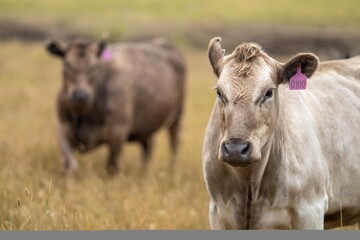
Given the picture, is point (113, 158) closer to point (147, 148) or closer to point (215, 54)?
point (147, 148)

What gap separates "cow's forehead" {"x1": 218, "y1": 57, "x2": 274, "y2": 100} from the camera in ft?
12.7

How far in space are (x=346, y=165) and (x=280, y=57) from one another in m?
9.55

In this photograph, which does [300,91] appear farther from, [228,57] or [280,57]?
[280,57]

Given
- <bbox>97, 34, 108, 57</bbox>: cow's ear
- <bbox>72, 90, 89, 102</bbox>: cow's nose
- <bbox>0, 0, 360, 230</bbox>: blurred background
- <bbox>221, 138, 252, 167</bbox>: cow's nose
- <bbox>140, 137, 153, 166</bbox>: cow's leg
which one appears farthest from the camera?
<bbox>140, 137, 153, 166</bbox>: cow's leg

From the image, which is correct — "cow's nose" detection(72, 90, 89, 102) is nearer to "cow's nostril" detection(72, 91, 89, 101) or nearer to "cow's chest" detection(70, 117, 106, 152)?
"cow's nostril" detection(72, 91, 89, 101)

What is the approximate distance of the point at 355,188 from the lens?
451cm

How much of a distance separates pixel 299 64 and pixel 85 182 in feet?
12.3

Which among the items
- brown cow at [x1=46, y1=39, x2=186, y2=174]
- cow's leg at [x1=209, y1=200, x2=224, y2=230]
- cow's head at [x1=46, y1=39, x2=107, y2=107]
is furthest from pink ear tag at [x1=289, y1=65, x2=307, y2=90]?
cow's head at [x1=46, y1=39, x2=107, y2=107]

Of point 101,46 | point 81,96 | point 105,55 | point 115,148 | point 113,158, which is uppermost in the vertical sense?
point 101,46

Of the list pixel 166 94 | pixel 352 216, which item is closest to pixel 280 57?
pixel 166 94

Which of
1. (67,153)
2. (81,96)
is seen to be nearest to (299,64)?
(81,96)

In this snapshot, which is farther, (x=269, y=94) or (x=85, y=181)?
(x=85, y=181)

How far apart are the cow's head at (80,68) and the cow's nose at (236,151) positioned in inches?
198

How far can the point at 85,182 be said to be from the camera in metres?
7.39
